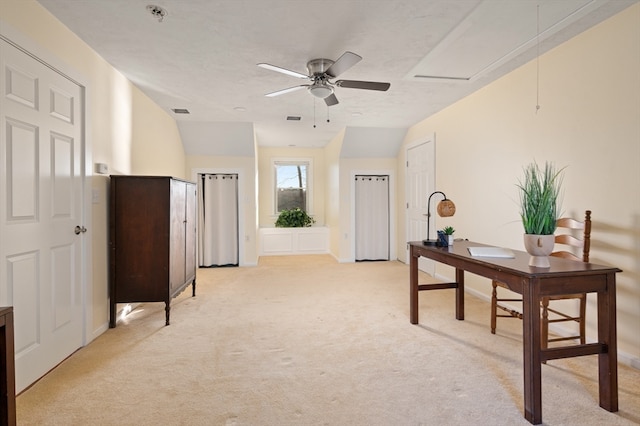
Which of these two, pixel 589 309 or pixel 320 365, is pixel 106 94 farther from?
pixel 589 309

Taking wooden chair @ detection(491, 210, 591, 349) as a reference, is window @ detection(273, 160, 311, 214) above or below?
above

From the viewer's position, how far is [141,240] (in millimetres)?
3266

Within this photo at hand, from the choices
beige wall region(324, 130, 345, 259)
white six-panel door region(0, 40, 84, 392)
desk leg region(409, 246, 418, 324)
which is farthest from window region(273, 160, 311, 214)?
white six-panel door region(0, 40, 84, 392)

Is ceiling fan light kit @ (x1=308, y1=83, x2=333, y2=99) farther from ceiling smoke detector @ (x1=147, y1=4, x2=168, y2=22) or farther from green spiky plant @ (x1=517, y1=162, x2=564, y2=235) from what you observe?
green spiky plant @ (x1=517, y1=162, x2=564, y2=235)

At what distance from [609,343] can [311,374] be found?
171cm

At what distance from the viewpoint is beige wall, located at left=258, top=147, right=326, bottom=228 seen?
7.94 m

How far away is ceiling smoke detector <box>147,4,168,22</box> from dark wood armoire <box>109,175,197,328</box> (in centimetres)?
145

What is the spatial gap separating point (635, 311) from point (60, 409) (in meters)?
3.72

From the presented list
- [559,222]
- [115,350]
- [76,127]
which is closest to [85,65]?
[76,127]

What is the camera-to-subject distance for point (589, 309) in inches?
108

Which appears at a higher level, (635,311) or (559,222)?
(559,222)

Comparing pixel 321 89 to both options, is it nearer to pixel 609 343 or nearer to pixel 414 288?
pixel 414 288

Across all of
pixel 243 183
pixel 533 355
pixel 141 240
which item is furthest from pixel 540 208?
pixel 243 183

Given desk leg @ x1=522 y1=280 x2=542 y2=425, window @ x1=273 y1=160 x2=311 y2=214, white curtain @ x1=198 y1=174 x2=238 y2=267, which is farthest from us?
window @ x1=273 y1=160 x2=311 y2=214
